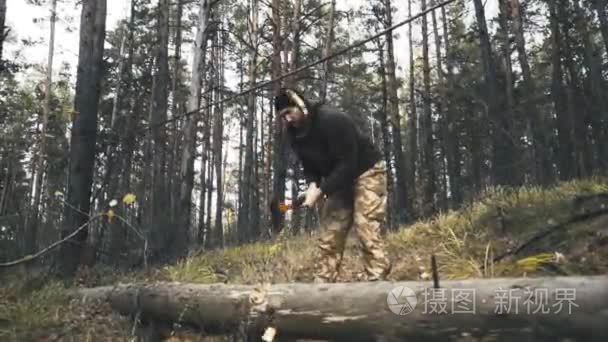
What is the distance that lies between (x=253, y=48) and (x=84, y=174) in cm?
739

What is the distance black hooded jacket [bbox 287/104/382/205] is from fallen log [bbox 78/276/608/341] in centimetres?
121

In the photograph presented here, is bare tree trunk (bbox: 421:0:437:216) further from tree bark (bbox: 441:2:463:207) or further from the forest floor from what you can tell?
the forest floor

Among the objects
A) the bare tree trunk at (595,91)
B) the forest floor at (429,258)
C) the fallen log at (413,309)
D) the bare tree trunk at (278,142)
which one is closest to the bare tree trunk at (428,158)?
the bare tree trunk at (278,142)

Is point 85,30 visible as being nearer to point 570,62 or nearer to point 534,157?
point 534,157

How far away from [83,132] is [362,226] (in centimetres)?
459

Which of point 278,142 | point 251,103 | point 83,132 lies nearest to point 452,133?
point 251,103

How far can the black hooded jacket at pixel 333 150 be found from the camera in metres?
4.14

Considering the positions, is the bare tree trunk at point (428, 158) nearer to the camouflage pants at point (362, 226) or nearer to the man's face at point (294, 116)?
the camouflage pants at point (362, 226)

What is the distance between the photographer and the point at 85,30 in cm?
691

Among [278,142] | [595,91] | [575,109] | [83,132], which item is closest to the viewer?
[83,132]

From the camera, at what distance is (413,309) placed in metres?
2.72

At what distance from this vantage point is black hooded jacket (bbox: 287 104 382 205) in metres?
4.14

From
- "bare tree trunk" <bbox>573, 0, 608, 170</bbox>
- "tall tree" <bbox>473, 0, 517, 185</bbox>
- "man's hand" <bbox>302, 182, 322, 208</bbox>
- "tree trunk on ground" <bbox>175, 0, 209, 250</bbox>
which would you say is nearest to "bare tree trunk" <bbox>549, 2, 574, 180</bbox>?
"bare tree trunk" <bbox>573, 0, 608, 170</bbox>

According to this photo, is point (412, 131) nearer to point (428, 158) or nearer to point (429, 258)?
point (428, 158)
